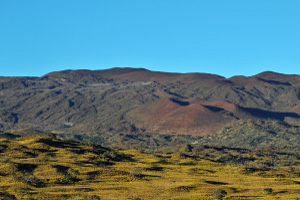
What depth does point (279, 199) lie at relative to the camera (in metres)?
59.8

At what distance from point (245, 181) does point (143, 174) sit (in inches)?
594

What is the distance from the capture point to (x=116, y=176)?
2995 inches

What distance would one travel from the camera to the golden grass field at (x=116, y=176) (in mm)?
62719

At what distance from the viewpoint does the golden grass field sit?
62.7 meters

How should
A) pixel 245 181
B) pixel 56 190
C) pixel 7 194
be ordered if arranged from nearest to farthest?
pixel 7 194
pixel 56 190
pixel 245 181

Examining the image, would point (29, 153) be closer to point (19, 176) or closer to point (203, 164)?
point (19, 176)

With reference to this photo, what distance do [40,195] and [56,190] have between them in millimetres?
4040

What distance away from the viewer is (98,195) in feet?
199

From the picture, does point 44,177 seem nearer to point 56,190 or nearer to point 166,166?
point 56,190

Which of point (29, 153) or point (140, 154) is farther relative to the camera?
point (140, 154)

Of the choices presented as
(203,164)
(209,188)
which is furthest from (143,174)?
(203,164)

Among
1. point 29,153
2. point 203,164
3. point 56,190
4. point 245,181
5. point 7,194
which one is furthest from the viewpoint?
point 203,164

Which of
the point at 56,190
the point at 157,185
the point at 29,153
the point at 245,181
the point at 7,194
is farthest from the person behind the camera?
the point at 29,153

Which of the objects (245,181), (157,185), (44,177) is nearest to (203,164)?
(245,181)
